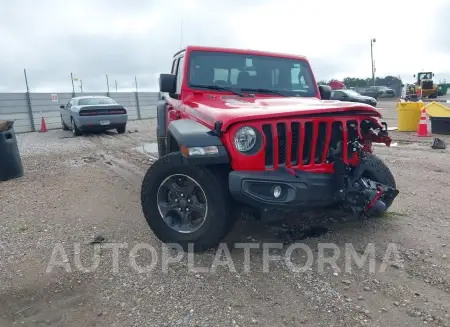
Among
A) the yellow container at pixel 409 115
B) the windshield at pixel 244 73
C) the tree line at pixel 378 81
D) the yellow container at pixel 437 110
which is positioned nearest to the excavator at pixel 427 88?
the tree line at pixel 378 81

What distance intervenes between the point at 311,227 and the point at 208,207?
4.45ft

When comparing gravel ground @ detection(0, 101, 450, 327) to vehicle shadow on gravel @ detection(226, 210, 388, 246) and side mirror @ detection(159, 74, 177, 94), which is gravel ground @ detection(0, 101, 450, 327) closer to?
vehicle shadow on gravel @ detection(226, 210, 388, 246)

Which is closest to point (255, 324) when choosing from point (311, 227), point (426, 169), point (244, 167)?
point (244, 167)

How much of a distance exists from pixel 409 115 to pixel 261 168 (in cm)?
1055

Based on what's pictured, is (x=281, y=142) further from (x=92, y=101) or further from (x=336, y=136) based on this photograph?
(x=92, y=101)

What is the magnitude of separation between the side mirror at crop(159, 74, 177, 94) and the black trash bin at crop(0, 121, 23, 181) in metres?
3.58

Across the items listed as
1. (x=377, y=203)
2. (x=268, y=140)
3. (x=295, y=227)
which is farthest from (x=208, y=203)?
(x=377, y=203)

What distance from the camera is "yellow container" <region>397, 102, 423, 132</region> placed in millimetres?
11727

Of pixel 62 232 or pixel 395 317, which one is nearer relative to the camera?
pixel 395 317

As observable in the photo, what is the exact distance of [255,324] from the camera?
8.06 ft

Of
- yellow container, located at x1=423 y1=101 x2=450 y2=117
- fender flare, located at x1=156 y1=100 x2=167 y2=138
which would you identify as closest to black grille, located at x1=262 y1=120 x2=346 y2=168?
fender flare, located at x1=156 y1=100 x2=167 y2=138

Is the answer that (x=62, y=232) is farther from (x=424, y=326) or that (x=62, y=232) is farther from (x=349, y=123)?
(x=424, y=326)

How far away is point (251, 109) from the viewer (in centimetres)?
335

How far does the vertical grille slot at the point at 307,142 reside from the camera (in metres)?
3.24
